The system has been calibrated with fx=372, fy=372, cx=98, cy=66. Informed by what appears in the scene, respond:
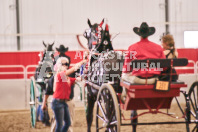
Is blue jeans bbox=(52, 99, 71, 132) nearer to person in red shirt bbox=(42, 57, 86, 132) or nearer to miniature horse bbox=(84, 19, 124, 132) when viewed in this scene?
person in red shirt bbox=(42, 57, 86, 132)

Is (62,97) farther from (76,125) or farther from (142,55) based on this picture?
(76,125)

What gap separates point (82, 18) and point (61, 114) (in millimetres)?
8938

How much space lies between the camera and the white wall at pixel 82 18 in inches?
533

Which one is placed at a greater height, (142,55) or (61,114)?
(142,55)

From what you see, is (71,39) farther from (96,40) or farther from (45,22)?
(96,40)

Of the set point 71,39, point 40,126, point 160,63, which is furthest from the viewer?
point 71,39

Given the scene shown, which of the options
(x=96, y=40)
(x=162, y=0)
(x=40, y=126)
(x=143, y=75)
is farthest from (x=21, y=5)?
(x=143, y=75)

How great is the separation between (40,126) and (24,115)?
163 centimetres

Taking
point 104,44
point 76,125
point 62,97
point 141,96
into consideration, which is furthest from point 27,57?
point 141,96

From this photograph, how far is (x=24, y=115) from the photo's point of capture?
31.1 ft

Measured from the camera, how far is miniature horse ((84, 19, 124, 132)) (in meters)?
5.48

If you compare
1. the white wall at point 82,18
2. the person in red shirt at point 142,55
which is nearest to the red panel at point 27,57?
the white wall at point 82,18

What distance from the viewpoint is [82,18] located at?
46.1ft

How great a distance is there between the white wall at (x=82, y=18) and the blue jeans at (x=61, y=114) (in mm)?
7799
